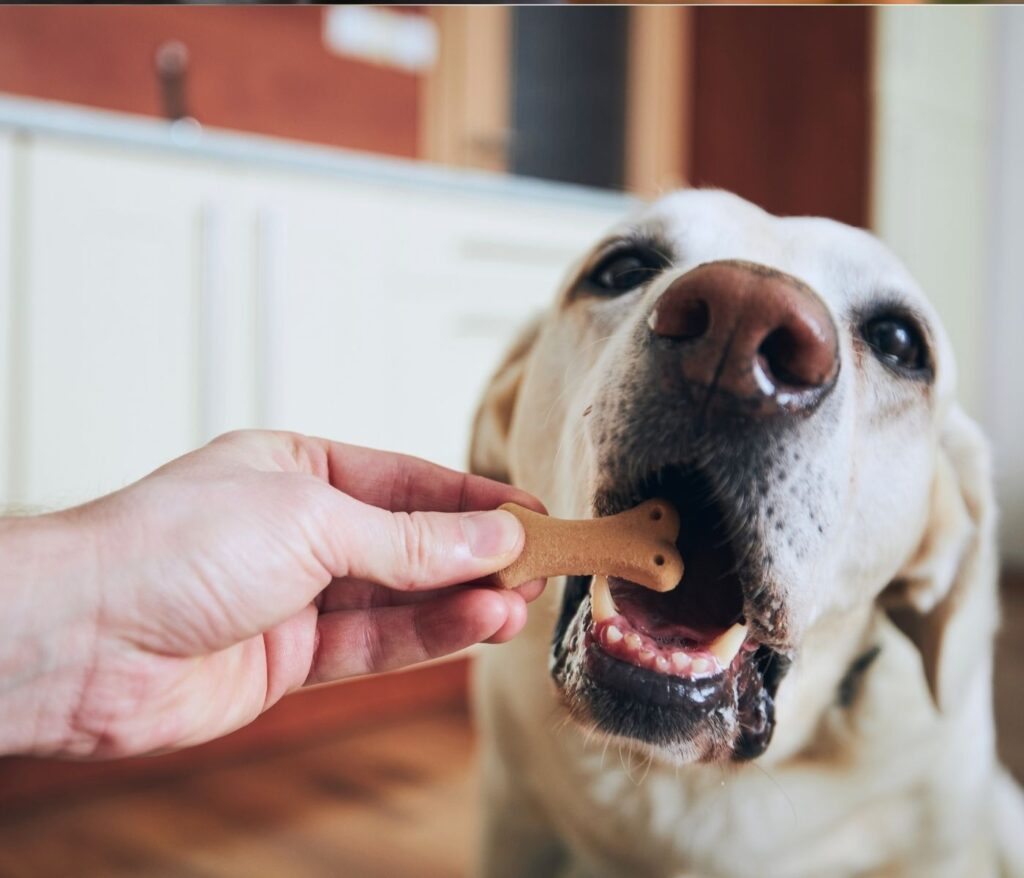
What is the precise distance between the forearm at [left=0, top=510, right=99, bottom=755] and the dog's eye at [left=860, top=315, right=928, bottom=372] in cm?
68

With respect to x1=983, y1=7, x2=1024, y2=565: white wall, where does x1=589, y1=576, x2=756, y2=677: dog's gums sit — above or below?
below

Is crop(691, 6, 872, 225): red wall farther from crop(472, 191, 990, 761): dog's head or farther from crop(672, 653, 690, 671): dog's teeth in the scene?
crop(672, 653, 690, 671): dog's teeth

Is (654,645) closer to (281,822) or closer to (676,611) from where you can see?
(676,611)

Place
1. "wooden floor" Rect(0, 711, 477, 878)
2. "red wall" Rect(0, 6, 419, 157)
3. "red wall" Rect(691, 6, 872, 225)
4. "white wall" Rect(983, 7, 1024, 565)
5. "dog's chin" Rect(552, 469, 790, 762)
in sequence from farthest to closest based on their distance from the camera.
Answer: "red wall" Rect(0, 6, 419, 157) < "wooden floor" Rect(0, 711, 477, 878) < "red wall" Rect(691, 6, 872, 225) < "white wall" Rect(983, 7, 1024, 565) < "dog's chin" Rect(552, 469, 790, 762)

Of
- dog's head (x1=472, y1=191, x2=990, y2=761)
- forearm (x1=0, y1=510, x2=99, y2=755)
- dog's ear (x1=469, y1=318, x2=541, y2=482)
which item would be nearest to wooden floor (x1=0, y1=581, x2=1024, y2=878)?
dog's ear (x1=469, y1=318, x2=541, y2=482)

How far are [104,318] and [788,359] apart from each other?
3.90 feet

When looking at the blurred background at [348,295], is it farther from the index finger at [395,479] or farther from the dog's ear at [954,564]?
the index finger at [395,479]

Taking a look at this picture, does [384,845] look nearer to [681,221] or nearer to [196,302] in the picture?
[196,302]

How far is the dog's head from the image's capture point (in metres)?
0.69

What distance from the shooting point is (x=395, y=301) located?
166cm

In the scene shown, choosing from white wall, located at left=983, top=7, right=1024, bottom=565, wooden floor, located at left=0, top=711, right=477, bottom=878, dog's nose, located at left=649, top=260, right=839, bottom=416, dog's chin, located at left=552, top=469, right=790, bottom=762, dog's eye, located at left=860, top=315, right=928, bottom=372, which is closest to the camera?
dog's nose, located at left=649, top=260, right=839, bottom=416

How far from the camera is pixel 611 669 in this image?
29.7 inches

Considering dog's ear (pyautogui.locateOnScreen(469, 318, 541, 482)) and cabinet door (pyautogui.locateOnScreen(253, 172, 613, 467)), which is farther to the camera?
cabinet door (pyautogui.locateOnScreen(253, 172, 613, 467))

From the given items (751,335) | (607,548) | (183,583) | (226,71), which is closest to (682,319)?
(751,335)
